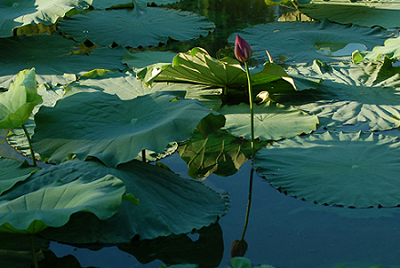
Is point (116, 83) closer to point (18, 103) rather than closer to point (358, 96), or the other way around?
point (18, 103)

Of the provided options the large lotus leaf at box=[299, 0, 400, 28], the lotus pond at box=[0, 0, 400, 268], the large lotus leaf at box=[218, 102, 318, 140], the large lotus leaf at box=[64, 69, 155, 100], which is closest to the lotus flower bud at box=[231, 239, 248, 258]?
the lotus pond at box=[0, 0, 400, 268]

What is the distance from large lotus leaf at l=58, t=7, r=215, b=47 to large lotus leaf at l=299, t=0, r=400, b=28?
978mm

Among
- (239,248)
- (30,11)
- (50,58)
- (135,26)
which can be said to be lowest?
(239,248)

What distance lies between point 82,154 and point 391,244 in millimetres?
1096

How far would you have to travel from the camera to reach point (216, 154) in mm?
1928

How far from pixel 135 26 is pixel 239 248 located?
2.60 metres

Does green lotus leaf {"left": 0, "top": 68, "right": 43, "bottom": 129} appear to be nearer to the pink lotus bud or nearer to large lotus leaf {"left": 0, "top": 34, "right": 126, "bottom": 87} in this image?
the pink lotus bud

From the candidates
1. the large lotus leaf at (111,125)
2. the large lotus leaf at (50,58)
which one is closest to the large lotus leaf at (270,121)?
the large lotus leaf at (111,125)

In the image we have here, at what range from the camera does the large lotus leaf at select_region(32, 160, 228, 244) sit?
130 centimetres

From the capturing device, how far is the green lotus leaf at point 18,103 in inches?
60.4

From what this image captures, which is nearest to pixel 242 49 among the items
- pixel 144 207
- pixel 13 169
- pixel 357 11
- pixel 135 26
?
pixel 144 207

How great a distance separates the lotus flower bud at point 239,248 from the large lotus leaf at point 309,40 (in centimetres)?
183

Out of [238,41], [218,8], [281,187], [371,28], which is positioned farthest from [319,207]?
[218,8]

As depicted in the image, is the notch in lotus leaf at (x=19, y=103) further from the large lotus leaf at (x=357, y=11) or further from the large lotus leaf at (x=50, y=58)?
the large lotus leaf at (x=357, y=11)
